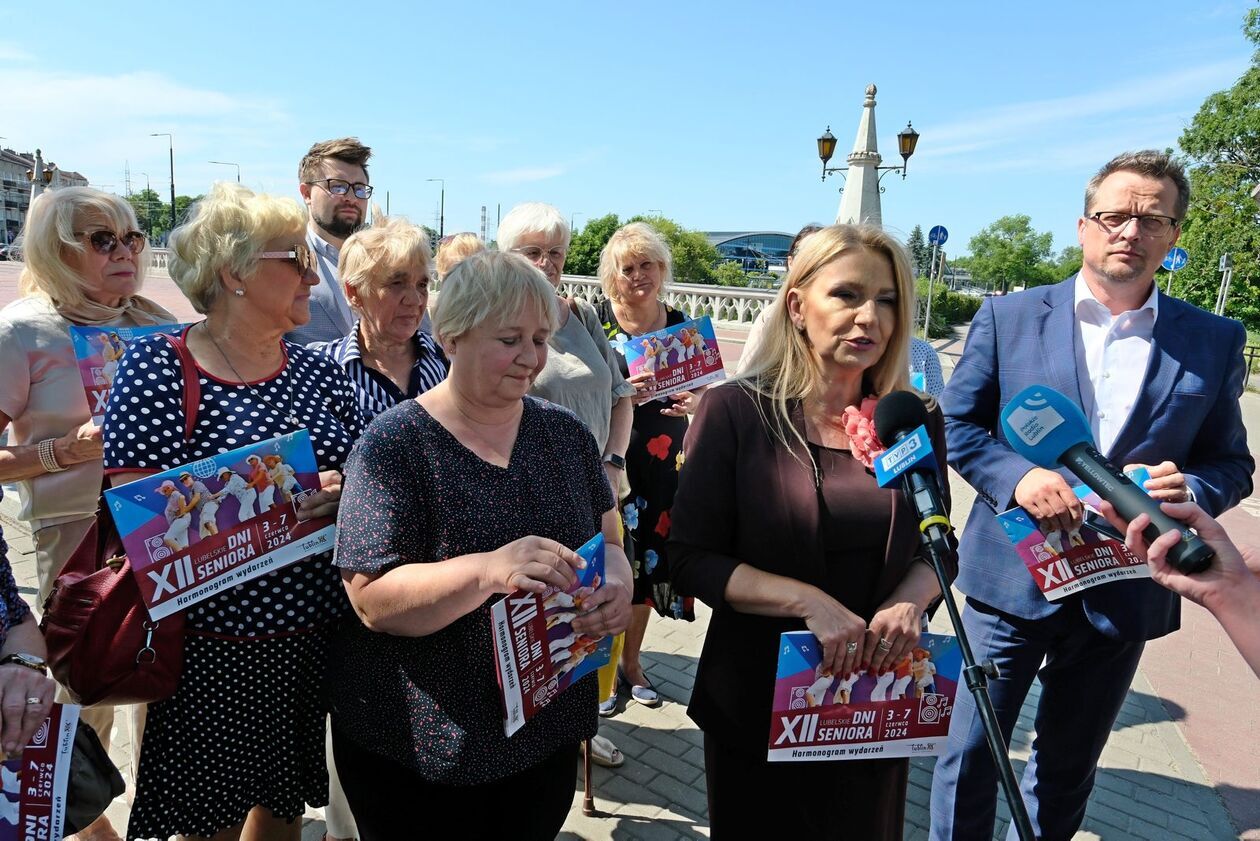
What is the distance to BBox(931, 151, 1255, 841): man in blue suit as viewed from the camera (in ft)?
8.00

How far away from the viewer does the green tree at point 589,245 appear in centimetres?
4166

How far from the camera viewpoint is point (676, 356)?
151 inches

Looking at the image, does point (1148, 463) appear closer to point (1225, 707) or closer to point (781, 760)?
point (781, 760)

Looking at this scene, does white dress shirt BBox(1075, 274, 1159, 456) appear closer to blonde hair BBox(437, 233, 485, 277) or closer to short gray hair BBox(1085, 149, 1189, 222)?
short gray hair BBox(1085, 149, 1189, 222)

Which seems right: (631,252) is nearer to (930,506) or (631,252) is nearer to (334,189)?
(334,189)

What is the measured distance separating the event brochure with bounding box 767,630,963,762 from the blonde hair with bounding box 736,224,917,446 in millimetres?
591

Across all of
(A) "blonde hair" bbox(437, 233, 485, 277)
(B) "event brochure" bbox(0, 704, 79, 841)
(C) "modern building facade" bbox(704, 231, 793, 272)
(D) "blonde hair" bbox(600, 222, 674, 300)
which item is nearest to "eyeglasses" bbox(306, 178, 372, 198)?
(A) "blonde hair" bbox(437, 233, 485, 277)

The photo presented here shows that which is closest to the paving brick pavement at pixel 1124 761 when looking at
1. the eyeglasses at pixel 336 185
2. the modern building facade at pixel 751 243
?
the eyeglasses at pixel 336 185

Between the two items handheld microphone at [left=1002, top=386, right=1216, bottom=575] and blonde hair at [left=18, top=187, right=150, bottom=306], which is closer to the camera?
handheld microphone at [left=1002, top=386, right=1216, bottom=575]

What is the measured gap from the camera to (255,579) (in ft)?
6.53

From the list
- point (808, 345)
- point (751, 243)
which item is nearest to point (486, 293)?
point (808, 345)

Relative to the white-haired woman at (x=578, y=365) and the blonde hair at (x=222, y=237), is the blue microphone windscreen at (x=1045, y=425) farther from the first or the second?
the blonde hair at (x=222, y=237)

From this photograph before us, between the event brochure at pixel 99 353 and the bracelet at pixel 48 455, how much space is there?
181 mm

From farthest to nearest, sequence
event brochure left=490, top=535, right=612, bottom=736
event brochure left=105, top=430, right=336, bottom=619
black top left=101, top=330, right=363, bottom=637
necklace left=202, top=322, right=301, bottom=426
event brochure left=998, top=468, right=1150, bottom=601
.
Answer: event brochure left=998, top=468, right=1150, bottom=601 → necklace left=202, top=322, right=301, bottom=426 → black top left=101, top=330, right=363, bottom=637 → event brochure left=105, top=430, right=336, bottom=619 → event brochure left=490, top=535, right=612, bottom=736
